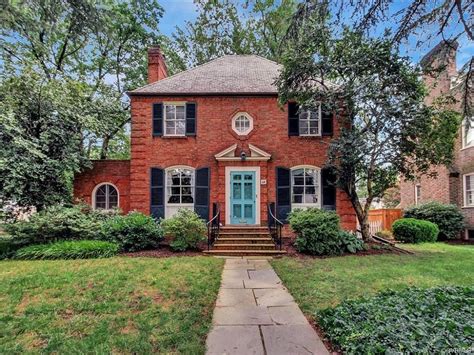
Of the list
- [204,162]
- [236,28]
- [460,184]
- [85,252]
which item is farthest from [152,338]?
[236,28]

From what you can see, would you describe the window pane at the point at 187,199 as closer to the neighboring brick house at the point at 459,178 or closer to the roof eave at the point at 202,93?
the roof eave at the point at 202,93

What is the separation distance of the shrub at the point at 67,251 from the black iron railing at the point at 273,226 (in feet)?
16.3

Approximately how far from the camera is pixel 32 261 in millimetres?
7562

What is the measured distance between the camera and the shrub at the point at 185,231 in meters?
8.80

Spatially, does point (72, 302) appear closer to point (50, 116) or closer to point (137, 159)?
point (137, 159)

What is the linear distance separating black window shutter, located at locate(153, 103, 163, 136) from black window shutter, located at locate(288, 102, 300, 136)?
4926 millimetres

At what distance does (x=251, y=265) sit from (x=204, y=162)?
198 inches

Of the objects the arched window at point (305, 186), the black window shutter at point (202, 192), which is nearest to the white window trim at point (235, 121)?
the black window shutter at point (202, 192)

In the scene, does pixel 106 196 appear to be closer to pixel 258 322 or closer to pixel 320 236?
pixel 320 236

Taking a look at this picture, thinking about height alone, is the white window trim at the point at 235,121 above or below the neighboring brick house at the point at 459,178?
above

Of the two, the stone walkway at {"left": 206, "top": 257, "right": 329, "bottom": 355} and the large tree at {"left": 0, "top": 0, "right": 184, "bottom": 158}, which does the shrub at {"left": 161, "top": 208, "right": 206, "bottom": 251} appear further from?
the large tree at {"left": 0, "top": 0, "right": 184, "bottom": 158}

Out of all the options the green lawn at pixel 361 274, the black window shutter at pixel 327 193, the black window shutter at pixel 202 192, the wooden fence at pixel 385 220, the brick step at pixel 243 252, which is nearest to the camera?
the green lawn at pixel 361 274

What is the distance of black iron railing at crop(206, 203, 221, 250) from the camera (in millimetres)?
9128

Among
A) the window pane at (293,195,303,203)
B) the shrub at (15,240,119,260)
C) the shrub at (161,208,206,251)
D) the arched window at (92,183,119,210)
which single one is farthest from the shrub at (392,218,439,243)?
the arched window at (92,183,119,210)
